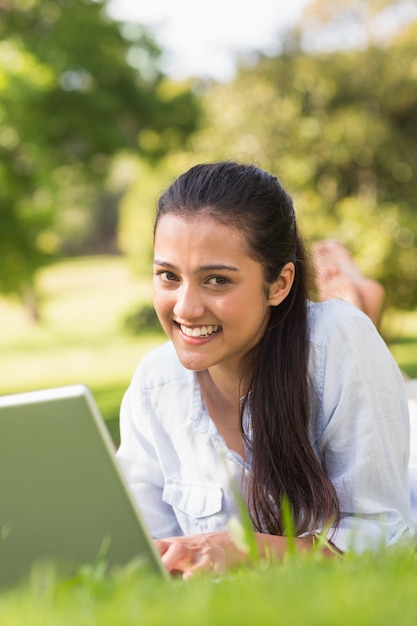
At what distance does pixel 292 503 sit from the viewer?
2383 mm

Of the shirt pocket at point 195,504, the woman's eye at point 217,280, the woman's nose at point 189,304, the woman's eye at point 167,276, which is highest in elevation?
the woman's eye at point 167,276

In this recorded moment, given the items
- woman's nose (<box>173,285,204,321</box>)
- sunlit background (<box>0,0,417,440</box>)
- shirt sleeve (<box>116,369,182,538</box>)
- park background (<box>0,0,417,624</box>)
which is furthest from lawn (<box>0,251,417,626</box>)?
park background (<box>0,0,417,624</box>)

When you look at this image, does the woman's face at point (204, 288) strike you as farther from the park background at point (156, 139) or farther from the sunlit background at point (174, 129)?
the park background at point (156, 139)

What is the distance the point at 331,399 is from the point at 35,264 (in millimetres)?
7916

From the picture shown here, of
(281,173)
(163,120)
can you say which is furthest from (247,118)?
(163,120)

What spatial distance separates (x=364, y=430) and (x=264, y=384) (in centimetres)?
30

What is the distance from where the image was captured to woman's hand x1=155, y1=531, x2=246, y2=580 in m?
1.90

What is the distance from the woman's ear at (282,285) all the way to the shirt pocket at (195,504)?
1.74 ft

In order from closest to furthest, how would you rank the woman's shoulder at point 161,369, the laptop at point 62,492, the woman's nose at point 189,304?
1. the laptop at point 62,492
2. the woman's nose at point 189,304
3. the woman's shoulder at point 161,369

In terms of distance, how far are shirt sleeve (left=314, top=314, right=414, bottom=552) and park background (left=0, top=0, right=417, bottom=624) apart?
7342mm

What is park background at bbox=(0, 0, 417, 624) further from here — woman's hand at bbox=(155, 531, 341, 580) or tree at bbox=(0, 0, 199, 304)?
woman's hand at bbox=(155, 531, 341, 580)

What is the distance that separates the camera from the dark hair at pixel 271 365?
238 cm

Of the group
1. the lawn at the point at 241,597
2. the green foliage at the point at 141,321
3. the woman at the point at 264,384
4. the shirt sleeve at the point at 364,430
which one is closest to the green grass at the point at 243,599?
the lawn at the point at 241,597

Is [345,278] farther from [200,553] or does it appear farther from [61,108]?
[61,108]
